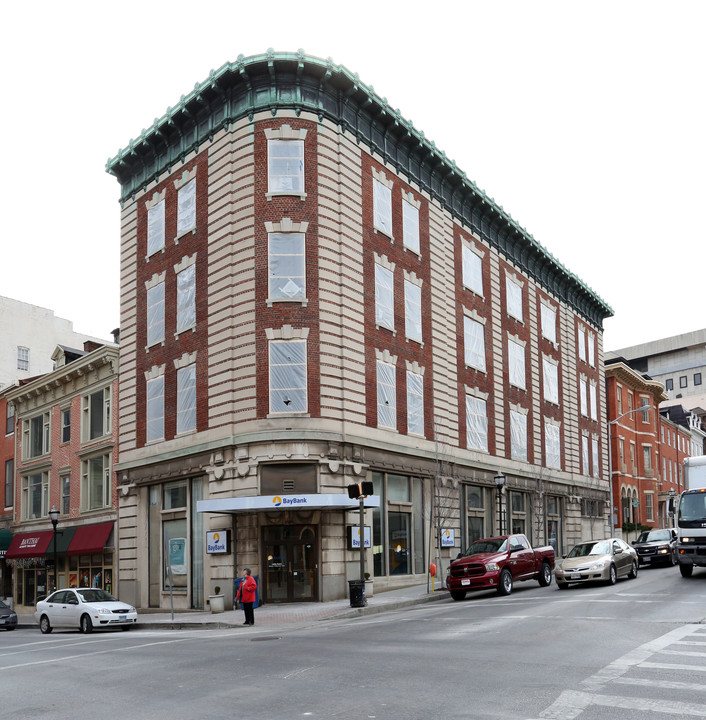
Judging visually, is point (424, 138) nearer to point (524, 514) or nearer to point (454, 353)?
point (454, 353)

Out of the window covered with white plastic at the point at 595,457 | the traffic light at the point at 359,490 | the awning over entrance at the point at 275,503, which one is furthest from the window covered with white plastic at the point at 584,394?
the traffic light at the point at 359,490

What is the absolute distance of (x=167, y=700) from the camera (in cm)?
1145

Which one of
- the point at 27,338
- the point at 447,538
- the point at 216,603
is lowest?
the point at 216,603

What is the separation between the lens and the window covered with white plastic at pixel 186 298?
33.1 m

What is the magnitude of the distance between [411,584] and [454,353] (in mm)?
10461

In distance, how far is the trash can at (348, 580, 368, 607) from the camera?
2552 cm

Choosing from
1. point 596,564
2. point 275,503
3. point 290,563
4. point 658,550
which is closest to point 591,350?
point 658,550

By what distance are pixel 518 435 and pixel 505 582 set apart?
18984 mm

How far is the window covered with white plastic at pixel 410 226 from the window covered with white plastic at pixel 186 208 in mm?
8304

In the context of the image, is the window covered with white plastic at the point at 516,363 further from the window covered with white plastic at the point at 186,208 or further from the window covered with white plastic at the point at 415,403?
the window covered with white plastic at the point at 186,208

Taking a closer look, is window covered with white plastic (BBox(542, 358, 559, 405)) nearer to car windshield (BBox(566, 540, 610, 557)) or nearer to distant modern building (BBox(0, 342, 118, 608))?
car windshield (BBox(566, 540, 610, 557))

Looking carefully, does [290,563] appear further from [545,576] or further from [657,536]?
[657,536]

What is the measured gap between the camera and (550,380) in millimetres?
50719

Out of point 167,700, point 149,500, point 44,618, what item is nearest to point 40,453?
point 149,500
